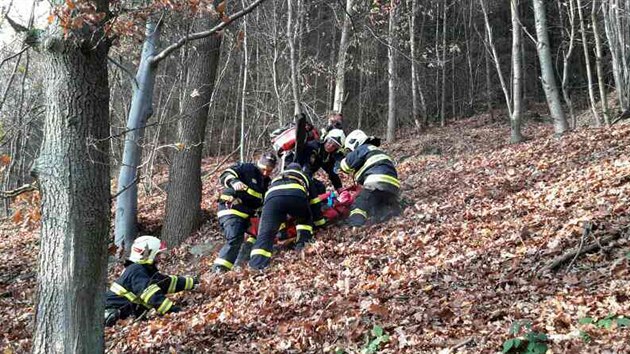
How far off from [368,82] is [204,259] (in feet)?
69.5

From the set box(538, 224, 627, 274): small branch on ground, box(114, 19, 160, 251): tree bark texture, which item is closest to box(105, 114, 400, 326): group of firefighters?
box(114, 19, 160, 251): tree bark texture

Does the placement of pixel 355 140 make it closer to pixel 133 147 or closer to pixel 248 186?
pixel 248 186

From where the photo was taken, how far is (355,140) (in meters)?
10.0

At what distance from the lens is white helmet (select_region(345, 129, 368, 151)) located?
9.99 m

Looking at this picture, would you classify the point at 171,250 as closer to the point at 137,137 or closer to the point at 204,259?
the point at 204,259

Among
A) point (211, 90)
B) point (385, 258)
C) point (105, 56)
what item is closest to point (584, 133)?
point (385, 258)

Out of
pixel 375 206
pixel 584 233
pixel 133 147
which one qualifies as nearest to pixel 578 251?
pixel 584 233

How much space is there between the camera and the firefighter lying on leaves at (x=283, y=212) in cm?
818

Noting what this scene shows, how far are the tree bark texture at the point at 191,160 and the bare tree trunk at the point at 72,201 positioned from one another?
19.7 ft

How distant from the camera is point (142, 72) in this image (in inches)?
420

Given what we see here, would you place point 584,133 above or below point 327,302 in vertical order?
above

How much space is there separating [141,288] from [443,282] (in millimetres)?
3750

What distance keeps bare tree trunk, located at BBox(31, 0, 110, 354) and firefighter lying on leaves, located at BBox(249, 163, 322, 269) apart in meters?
3.43

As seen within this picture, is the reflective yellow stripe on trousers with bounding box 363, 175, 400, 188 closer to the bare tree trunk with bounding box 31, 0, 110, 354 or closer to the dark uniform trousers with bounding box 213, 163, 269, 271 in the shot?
the dark uniform trousers with bounding box 213, 163, 269, 271
